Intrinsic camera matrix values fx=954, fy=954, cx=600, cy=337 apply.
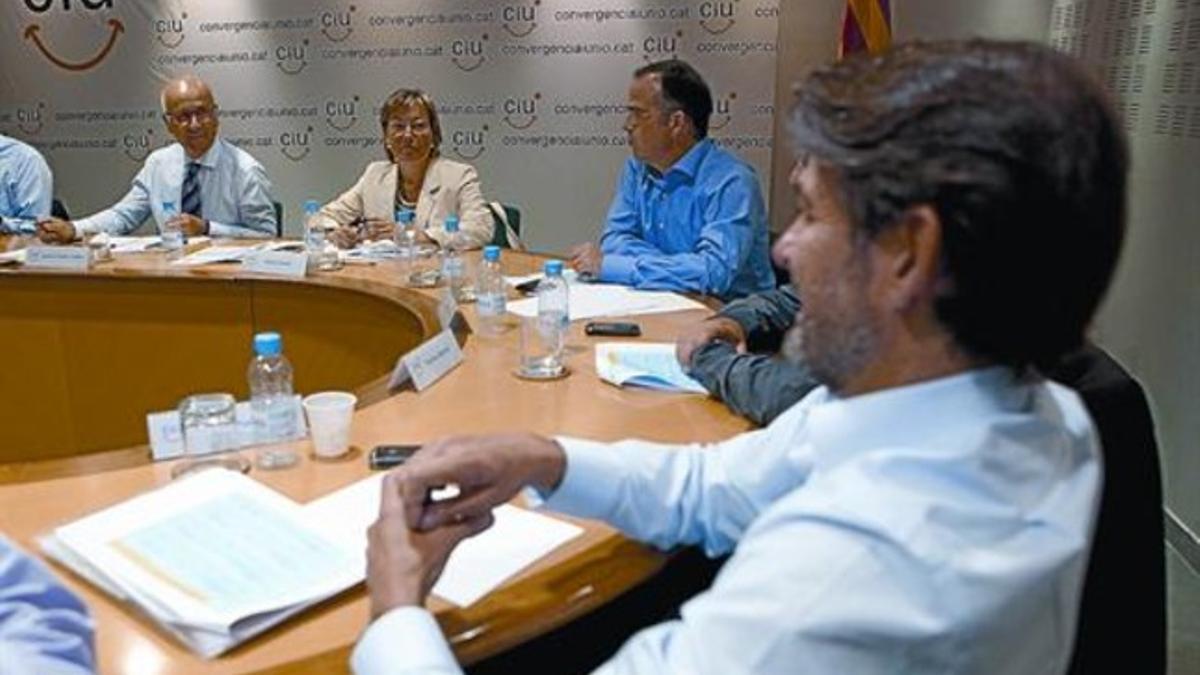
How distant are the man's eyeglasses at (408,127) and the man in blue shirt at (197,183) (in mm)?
670

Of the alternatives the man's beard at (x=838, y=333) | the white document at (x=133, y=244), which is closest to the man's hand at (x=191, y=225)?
the white document at (x=133, y=244)

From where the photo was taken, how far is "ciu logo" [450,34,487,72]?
4.96 meters

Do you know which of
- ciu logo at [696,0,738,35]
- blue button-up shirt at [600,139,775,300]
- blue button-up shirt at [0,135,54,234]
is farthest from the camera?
ciu logo at [696,0,738,35]

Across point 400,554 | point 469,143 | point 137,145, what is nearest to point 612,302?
point 400,554

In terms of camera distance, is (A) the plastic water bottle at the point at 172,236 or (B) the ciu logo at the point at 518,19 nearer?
(A) the plastic water bottle at the point at 172,236

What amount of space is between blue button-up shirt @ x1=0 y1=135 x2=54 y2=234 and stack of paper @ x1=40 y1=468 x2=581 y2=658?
349 centimetres

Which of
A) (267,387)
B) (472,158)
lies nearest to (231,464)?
(267,387)

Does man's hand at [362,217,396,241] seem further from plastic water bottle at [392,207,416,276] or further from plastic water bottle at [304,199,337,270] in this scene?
plastic water bottle at [304,199,337,270]

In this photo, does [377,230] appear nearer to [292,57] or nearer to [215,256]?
[215,256]

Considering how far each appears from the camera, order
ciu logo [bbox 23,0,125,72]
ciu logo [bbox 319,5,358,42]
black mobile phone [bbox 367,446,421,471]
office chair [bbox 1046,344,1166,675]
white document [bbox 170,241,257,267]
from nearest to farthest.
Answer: office chair [bbox 1046,344,1166,675], black mobile phone [bbox 367,446,421,471], white document [bbox 170,241,257,267], ciu logo [bbox 319,5,358,42], ciu logo [bbox 23,0,125,72]

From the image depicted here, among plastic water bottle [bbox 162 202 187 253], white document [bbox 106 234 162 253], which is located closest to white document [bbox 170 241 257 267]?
plastic water bottle [bbox 162 202 187 253]

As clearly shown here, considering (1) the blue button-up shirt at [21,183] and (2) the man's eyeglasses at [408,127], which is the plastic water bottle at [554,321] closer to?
(2) the man's eyeglasses at [408,127]

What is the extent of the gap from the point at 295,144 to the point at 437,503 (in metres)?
4.66

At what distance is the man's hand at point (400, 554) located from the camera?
951mm
